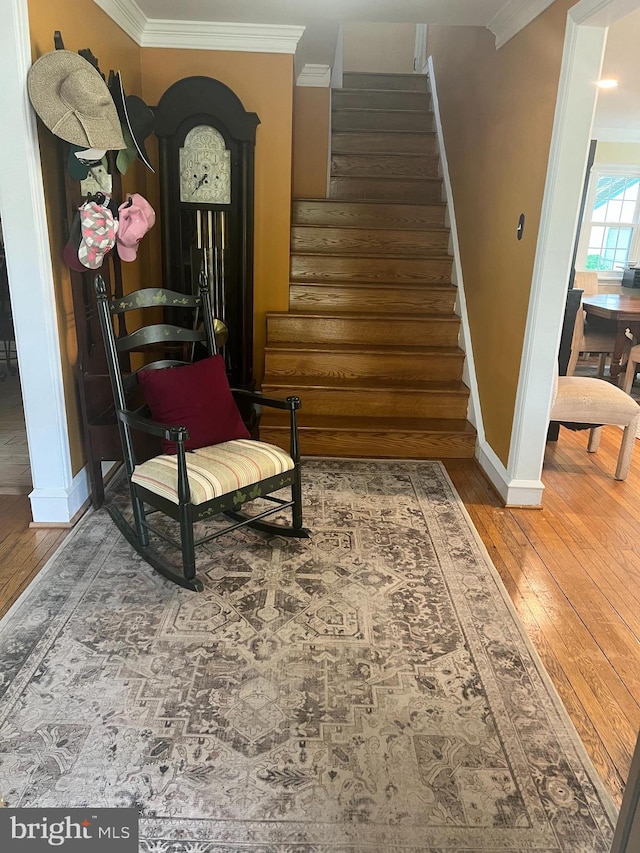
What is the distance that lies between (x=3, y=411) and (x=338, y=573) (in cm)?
297

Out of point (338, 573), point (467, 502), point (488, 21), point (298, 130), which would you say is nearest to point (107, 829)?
point (338, 573)

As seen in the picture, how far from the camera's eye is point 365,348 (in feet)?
13.2

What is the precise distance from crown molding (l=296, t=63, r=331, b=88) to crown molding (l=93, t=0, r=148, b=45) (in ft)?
5.55

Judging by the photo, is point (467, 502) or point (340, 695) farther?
point (467, 502)

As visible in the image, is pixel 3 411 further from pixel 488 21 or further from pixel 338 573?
pixel 488 21

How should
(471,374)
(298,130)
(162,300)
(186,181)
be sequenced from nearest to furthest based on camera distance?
(162,300) < (186,181) < (471,374) < (298,130)

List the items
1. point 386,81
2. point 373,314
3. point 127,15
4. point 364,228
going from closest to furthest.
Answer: point 127,15 < point 373,314 < point 364,228 < point 386,81

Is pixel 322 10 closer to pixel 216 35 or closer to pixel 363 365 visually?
pixel 216 35

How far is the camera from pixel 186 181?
11.7ft

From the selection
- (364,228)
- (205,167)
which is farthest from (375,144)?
(205,167)

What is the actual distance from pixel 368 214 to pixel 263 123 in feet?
3.91

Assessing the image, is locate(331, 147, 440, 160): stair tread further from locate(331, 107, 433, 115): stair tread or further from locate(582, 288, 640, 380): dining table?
locate(582, 288, 640, 380): dining table

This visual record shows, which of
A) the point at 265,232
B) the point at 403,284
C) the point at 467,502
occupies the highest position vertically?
the point at 265,232

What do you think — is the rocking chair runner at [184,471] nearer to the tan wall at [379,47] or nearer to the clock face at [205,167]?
the clock face at [205,167]
